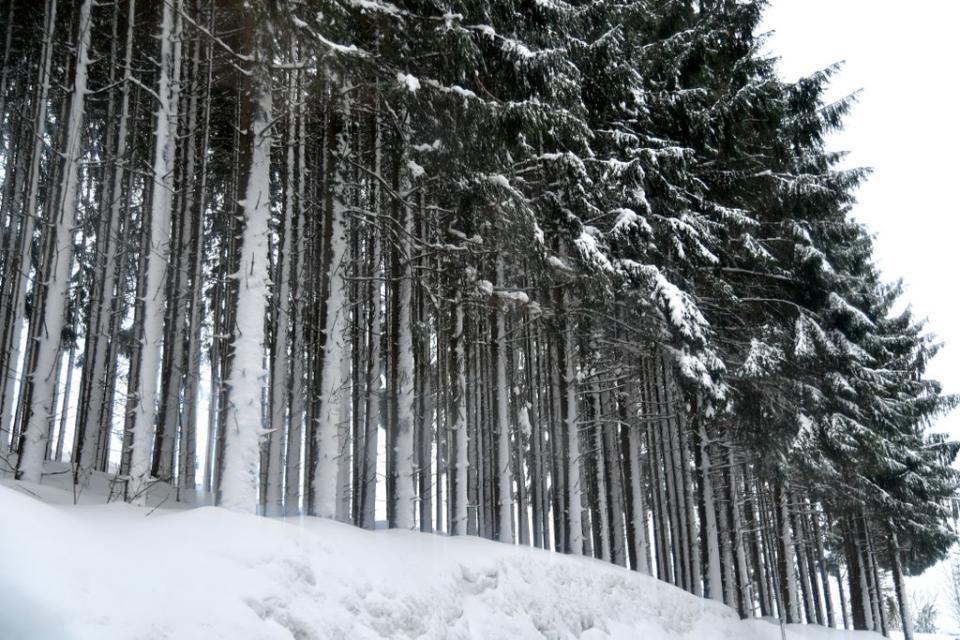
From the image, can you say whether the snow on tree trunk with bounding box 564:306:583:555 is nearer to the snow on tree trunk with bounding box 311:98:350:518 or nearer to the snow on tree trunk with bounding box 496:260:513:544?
the snow on tree trunk with bounding box 496:260:513:544

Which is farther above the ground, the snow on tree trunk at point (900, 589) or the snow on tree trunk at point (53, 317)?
the snow on tree trunk at point (53, 317)

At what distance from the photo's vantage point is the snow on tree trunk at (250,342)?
7438mm

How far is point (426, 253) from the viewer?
34.3 ft

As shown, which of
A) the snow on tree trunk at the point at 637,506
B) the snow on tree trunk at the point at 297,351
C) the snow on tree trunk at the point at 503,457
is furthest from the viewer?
the snow on tree trunk at the point at 637,506

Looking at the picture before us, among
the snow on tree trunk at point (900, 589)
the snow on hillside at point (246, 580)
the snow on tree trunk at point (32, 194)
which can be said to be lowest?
the snow on tree trunk at point (900, 589)

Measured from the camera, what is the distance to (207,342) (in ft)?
58.7

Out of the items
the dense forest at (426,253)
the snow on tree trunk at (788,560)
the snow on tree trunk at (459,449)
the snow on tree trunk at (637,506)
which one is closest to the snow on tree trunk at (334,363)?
the dense forest at (426,253)

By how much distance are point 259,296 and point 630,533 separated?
13.6m

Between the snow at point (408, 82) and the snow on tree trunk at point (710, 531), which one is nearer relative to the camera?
the snow at point (408, 82)

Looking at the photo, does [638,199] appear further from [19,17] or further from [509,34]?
[19,17]

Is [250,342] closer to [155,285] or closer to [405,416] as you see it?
[155,285]

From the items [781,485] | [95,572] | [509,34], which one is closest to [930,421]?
[781,485]

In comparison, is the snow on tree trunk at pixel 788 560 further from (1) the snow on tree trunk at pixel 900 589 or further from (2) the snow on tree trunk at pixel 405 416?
(2) the snow on tree trunk at pixel 405 416

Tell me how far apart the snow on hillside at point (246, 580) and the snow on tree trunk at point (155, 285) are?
632 mm
